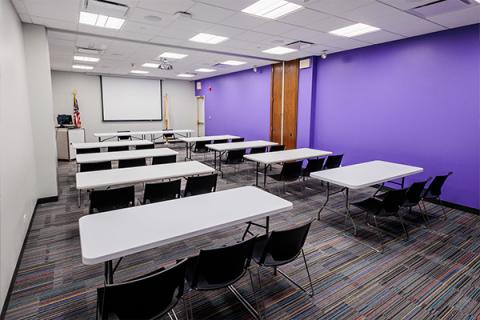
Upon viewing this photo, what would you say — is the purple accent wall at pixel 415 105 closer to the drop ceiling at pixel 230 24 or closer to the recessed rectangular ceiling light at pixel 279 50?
the drop ceiling at pixel 230 24

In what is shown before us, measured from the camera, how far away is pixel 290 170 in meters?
5.22

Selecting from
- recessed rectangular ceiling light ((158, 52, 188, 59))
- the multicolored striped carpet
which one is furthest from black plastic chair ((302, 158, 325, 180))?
recessed rectangular ceiling light ((158, 52, 188, 59))

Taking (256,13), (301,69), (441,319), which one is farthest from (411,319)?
(301,69)

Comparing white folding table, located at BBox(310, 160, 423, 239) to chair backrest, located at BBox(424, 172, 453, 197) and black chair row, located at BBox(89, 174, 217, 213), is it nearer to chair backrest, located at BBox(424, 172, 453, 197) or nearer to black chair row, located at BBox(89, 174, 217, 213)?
chair backrest, located at BBox(424, 172, 453, 197)

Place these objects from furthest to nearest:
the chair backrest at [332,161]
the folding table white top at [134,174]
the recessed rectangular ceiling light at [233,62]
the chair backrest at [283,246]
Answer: the recessed rectangular ceiling light at [233,62]
the chair backrest at [332,161]
the folding table white top at [134,174]
the chair backrest at [283,246]

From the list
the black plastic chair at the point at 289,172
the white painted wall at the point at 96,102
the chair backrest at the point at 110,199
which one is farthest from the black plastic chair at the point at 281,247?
the white painted wall at the point at 96,102

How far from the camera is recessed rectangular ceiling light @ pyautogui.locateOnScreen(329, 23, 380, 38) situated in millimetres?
4690

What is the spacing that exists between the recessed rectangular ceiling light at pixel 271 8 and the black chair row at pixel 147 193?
2.43 m

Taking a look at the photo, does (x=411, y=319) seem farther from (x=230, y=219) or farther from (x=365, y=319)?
(x=230, y=219)

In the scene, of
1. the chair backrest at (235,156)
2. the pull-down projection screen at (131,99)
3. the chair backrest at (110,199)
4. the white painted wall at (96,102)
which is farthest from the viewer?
the pull-down projection screen at (131,99)

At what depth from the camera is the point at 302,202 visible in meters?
5.08

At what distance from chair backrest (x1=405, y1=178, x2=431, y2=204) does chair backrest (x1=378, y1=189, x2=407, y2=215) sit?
0.21 metres

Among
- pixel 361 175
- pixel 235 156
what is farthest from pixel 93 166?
pixel 361 175

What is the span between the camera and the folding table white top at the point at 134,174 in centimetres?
357
